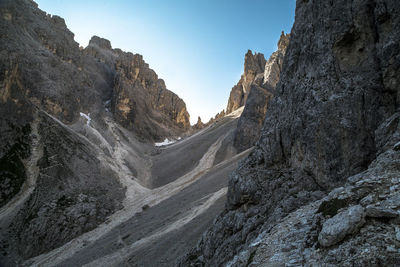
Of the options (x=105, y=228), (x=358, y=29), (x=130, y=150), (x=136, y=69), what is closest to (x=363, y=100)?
(x=358, y=29)

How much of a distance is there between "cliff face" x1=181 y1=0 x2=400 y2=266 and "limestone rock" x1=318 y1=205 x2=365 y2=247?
28mm

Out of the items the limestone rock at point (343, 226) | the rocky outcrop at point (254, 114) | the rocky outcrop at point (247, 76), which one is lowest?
the limestone rock at point (343, 226)

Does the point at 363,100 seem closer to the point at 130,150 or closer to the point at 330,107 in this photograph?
the point at 330,107

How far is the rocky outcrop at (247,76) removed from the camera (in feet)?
386

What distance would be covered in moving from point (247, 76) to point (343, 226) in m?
118

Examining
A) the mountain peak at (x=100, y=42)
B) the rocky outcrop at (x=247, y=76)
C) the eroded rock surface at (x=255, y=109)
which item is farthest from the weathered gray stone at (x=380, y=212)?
the mountain peak at (x=100, y=42)

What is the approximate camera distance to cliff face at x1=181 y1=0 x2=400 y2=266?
7497 mm

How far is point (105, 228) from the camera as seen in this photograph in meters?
36.5

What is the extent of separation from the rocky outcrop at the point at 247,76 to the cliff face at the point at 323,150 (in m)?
100

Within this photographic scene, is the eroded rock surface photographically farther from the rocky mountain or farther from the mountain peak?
the mountain peak

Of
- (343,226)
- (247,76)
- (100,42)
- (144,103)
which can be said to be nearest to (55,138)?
(343,226)

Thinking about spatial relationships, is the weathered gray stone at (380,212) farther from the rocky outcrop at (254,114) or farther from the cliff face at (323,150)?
the rocky outcrop at (254,114)

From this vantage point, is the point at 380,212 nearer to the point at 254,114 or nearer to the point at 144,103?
the point at 254,114

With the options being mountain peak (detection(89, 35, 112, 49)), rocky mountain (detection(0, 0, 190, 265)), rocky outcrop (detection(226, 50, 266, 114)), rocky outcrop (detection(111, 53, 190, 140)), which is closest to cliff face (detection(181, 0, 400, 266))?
rocky mountain (detection(0, 0, 190, 265))
